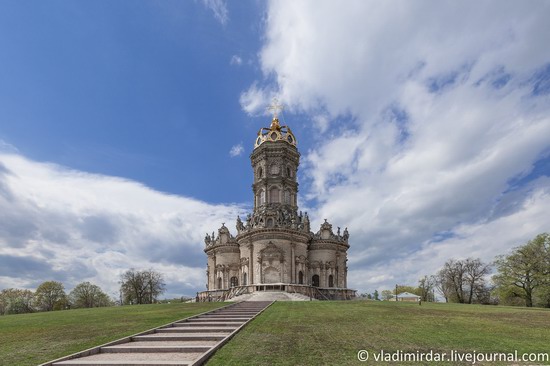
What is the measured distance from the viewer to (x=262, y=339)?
45.9 feet

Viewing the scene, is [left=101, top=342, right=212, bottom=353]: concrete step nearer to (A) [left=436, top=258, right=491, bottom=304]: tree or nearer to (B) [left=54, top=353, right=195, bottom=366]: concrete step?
(B) [left=54, top=353, right=195, bottom=366]: concrete step

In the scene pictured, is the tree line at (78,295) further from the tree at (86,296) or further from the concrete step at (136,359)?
the concrete step at (136,359)

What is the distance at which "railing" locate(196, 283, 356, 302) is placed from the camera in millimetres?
52188

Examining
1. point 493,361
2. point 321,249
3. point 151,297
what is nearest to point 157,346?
point 493,361

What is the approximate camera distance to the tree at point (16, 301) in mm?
68875

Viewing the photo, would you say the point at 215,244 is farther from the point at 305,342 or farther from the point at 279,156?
the point at 305,342

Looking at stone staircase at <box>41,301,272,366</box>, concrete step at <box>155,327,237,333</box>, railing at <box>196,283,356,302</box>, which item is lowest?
railing at <box>196,283,356,302</box>

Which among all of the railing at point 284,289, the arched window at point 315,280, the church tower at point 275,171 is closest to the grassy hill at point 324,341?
the railing at point 284,289

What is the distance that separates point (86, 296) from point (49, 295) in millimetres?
7547

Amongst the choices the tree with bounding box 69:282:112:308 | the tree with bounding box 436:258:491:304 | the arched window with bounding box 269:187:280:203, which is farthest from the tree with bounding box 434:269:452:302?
the tree with bounding box 69:282:112:308

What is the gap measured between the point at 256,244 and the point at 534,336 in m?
43.6

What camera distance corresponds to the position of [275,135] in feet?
226

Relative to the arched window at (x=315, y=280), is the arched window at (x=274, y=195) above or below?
above

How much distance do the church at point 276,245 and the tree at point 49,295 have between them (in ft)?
130
